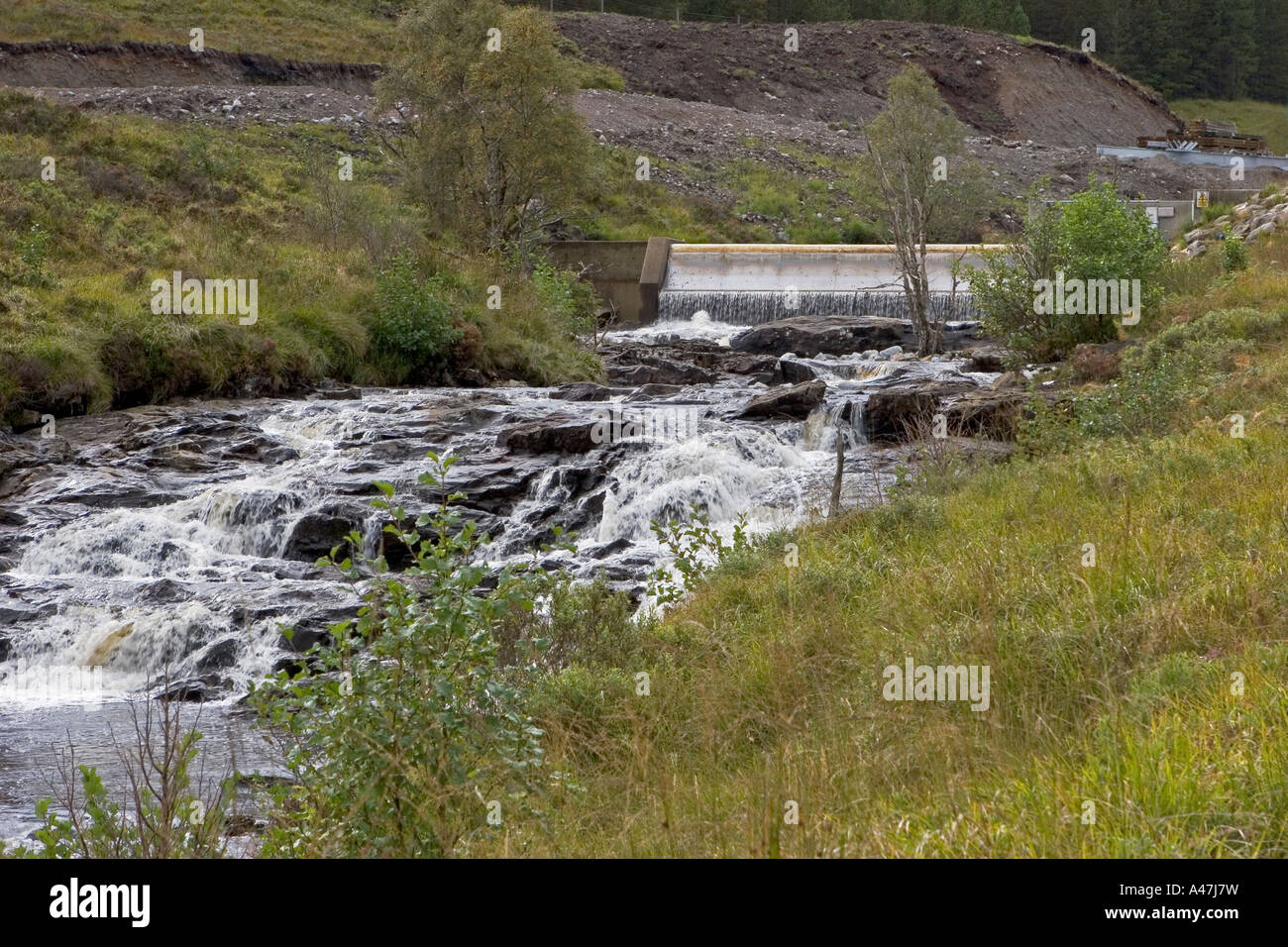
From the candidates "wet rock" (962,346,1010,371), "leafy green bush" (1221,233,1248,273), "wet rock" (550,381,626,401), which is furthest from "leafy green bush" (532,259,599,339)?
"leafy green bush" (1221,233,1248,273)

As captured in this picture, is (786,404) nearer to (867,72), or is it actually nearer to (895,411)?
(895,411)

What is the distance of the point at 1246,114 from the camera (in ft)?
262

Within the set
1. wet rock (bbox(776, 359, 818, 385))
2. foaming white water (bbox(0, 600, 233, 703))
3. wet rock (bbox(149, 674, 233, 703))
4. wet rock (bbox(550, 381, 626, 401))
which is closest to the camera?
wet rock (bbox(149, 674, 233, 703))

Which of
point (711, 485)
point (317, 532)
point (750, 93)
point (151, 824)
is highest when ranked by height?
point (750, 93)

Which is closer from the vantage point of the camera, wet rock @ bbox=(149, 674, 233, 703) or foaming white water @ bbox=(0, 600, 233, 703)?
wet rock @ bbox=(149, 674, 233, 703)

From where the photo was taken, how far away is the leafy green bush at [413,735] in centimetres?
403

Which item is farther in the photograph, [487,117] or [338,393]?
[487,117]

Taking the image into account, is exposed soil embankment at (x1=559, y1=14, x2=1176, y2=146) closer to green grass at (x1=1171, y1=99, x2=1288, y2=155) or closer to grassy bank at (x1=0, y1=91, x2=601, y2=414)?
green grass at (x1=1171, y1=99, x2=1288, y2=155)

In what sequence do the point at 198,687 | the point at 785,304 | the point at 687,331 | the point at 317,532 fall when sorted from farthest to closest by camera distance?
1. the point at 785,304
2. the point at 687,331
3. the point at 317,532
4. the point at 198,687

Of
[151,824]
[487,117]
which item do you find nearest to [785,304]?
[487,117]

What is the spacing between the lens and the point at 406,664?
15.4 feet

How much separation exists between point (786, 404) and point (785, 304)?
46.5 ft

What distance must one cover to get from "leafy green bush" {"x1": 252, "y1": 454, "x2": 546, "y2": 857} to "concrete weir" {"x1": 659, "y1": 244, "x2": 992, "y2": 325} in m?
24.6

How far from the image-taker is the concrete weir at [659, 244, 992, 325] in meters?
29.1
